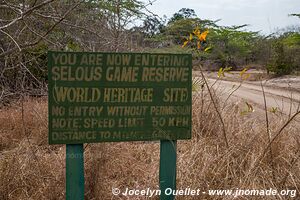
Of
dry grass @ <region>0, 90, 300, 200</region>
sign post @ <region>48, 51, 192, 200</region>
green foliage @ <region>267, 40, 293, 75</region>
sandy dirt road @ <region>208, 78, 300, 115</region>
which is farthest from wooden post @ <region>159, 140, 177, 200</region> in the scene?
green foliage @ <region>267, 40, 293, 75</region>

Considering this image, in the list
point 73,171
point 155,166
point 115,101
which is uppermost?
point 115,101

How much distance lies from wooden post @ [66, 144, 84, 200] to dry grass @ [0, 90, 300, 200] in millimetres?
359

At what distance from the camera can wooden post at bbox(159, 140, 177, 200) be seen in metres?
2.77

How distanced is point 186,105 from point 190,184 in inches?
25.3

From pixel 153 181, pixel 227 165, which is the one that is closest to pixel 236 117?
pixel 227 165

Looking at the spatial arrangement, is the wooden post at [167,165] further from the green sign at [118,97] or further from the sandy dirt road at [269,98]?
the sandy dirt road at [269,98]

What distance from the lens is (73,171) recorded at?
2.60 meters

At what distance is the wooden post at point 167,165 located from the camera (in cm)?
277

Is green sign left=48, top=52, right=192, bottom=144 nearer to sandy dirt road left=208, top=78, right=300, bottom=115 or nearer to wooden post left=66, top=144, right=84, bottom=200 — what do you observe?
wooden post left=66, top=144, right=84, bottom=200

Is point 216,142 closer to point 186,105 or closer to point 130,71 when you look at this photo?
point 186,105

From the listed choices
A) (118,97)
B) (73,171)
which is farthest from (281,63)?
(73,171)

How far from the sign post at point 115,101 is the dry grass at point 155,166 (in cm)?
41

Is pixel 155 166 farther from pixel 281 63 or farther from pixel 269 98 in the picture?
pixel 281 63

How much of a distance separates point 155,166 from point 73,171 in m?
1.04
